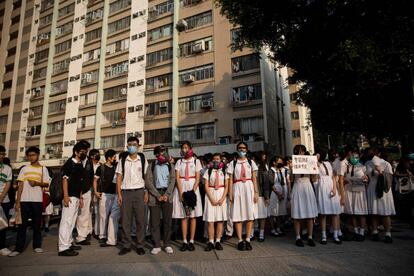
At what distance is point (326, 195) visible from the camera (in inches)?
236

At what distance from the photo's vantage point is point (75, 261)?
495 cm

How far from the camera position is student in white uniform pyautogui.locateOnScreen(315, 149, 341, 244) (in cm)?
588

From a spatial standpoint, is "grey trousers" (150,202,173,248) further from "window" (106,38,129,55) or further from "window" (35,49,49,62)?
"window" (35,49,49,62)

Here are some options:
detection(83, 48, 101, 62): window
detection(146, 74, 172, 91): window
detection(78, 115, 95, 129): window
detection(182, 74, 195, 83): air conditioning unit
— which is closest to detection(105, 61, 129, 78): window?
detection(83, 48, 101, 62): window

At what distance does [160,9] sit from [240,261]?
27193 millimetres

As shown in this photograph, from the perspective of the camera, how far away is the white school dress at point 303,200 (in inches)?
224

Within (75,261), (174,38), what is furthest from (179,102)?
(75,261)

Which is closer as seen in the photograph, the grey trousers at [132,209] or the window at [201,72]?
the grey trousers at [132,209]

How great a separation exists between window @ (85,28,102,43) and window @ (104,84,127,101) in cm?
697

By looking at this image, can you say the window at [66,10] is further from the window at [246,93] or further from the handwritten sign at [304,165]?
the handwritten sign at [304,165]

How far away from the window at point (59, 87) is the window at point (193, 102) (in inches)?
630

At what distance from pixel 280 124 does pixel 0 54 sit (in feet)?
134

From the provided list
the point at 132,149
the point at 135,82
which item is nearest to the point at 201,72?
the point at 135,82

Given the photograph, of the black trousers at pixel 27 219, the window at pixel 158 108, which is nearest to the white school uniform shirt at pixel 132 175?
the black trousers at pixel 27 219
